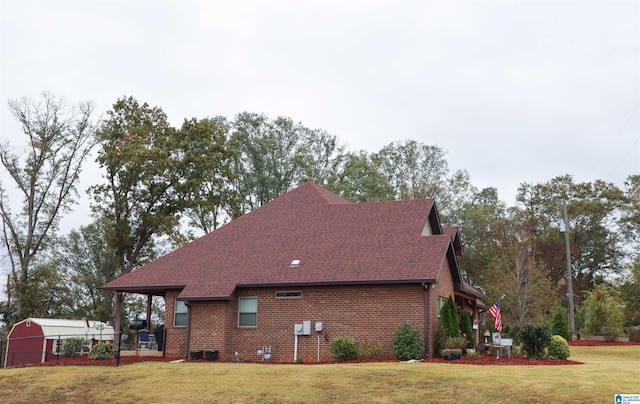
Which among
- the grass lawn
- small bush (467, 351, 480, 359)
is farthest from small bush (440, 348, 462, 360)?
the grass lawn

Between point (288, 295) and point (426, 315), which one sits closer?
point (426, 315)

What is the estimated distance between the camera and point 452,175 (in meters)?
57.0

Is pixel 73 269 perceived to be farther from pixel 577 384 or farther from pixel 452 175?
pixel 577 384

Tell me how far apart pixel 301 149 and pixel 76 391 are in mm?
36724

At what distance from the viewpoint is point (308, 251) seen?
2503 centimetres

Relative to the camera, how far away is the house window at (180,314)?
81.6ft

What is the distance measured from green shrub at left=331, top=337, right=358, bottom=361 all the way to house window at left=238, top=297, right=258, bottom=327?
4.06 meters

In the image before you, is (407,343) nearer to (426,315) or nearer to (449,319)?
(426,315)

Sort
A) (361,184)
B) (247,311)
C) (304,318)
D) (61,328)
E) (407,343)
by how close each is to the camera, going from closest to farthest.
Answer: (407,343), (304,318), (247,311), (61,328), (361,184)

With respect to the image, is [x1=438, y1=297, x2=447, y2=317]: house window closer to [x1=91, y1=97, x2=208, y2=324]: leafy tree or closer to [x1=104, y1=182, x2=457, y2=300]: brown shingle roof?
[x1=104, y1=182, x2=457, y2=300]: brown shingle roof

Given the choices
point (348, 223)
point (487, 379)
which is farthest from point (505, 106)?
point (487, 379)

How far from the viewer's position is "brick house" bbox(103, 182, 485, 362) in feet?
72.5

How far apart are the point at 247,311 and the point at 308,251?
341 centimetres

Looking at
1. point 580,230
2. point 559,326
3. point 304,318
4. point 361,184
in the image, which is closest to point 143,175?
point 361,184
